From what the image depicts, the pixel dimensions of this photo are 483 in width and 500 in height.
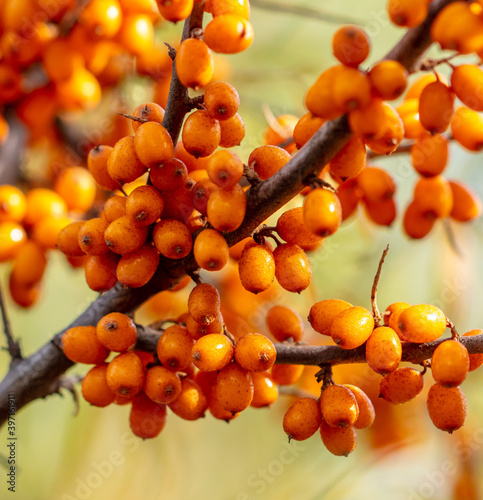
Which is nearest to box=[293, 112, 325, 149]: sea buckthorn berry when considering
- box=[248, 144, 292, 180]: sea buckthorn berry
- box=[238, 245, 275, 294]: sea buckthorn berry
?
box=[248, 144, 292, 180]: sea buckthorn berry

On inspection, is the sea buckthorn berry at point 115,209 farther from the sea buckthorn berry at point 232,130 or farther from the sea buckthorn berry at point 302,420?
the sea buckthorn berry at point 302,420

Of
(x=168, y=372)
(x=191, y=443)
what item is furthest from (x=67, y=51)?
(x=191, y=443)

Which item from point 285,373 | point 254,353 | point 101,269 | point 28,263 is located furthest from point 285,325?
point 28,263

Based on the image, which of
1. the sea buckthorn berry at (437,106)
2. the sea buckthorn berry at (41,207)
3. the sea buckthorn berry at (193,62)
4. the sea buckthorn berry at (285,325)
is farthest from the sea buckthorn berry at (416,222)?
the sea buckthorn berry at (41,207)

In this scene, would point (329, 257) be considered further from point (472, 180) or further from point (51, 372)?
point (51, 372)

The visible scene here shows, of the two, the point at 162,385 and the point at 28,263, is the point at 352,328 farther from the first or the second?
the point at 28,263

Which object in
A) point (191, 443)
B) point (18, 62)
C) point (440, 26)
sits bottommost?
point (191, 443)

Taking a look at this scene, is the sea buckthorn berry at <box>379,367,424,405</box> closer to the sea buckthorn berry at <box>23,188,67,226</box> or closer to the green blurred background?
the green blurred background
